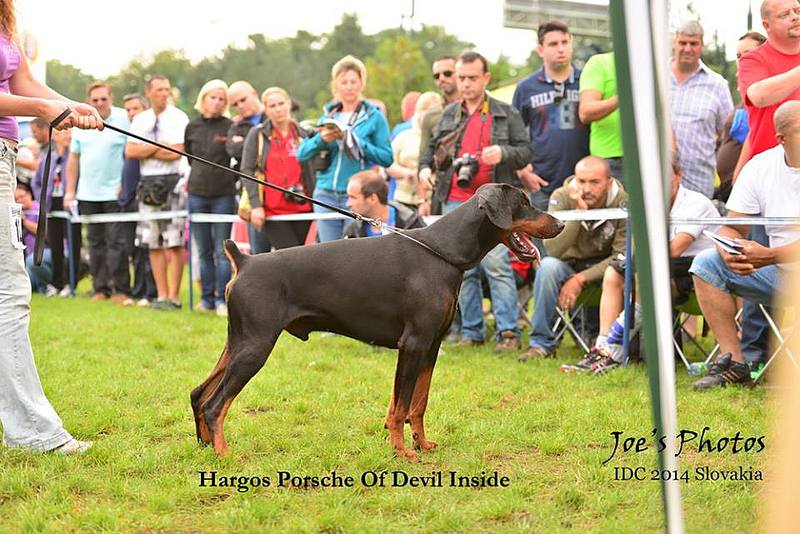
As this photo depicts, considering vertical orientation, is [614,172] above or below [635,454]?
above

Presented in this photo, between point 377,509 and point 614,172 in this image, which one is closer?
point 377,509

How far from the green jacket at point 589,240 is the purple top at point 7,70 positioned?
3541 millimetres

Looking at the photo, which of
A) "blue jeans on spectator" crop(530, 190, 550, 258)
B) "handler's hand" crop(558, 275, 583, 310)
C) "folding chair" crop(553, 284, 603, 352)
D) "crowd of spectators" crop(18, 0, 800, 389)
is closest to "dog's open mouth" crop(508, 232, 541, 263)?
"crowd of spectators" crop(18, 0, 800, 389)

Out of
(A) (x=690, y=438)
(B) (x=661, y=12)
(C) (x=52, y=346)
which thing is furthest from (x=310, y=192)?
(B) (x=661, y=12)

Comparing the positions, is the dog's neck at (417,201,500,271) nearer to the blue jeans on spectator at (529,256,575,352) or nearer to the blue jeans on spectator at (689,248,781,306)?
the blue jeans on spectator at (689,248,781,306)

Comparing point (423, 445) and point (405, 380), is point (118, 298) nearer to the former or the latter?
point (423, 445)

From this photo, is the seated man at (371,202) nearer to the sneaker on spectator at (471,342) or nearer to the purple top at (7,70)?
the sneaker on spectator at (471,342)

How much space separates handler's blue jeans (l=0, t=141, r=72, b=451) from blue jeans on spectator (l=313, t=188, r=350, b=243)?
3646 mm

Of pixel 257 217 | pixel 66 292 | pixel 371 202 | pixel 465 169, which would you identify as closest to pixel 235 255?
pixel 371 202

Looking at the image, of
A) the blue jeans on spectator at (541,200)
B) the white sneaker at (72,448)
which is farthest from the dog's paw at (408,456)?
the blue jeans on spectator at (541,200)

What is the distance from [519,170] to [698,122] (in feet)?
4.24

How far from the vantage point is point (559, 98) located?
7.09 m

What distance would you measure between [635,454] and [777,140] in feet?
7.66

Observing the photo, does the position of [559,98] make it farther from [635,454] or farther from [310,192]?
[635,454]
